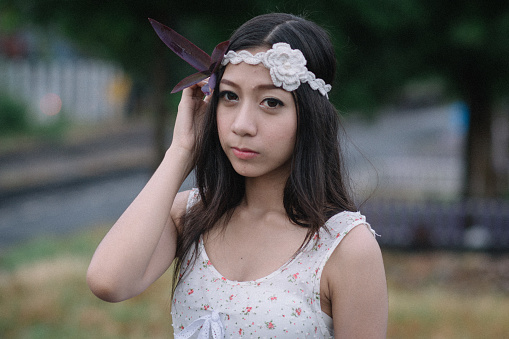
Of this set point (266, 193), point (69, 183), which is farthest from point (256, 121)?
point (69, 183)

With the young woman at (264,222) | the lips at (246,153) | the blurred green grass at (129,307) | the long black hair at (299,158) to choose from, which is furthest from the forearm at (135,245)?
the blurred green grass at (129,307)

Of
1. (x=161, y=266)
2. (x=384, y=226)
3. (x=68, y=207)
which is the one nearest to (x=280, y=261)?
(x=161, y=266)

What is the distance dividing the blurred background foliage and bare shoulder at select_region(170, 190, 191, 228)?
3.62 meters

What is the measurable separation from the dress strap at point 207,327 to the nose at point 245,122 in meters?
0.58

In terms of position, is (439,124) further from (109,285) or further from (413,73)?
(109,285)

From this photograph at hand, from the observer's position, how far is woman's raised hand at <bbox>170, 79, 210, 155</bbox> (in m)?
2.09

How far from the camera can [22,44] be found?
2236cm

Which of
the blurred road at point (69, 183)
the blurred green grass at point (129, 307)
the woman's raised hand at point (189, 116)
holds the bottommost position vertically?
the blurred road at point (69, 183)

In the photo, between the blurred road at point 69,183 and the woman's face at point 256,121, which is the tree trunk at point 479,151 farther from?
the woman's face at point 256,121

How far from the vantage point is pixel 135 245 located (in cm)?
189

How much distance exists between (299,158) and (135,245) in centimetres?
59

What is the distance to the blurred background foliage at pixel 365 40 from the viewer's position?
6211 mm

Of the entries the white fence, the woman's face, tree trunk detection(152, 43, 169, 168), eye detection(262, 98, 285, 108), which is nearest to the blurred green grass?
tree trunk detection(152, 43, 169, 168)

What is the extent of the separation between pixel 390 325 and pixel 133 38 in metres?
4.65
